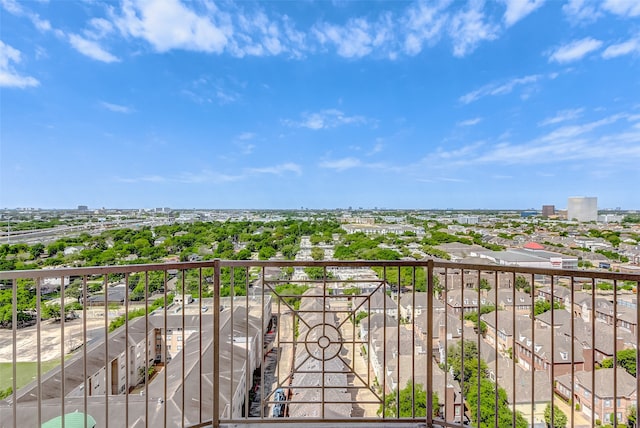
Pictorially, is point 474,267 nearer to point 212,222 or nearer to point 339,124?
point 212,222

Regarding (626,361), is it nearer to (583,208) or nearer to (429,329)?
(429,329)

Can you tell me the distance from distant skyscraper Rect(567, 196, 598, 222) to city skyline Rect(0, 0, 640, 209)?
21.7 inches

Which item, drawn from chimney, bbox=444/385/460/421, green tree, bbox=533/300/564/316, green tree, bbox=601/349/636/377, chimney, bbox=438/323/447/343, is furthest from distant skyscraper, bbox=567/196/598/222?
chimney, bbox=438/323/447/343

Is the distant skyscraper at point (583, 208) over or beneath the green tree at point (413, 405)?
over

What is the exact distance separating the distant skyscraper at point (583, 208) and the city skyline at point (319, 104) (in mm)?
552

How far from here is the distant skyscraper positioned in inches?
494

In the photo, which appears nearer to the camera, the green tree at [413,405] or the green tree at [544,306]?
the green tree at [413,405]

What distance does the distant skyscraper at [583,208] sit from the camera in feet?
41.1

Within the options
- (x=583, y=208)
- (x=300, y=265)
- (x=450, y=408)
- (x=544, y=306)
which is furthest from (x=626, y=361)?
(x=583, y=208)

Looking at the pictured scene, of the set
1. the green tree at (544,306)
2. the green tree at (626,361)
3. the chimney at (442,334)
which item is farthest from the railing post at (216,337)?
the green tree at (626,361)

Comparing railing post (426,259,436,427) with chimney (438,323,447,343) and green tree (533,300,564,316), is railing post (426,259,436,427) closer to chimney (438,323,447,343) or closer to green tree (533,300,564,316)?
chimney (438,323,447,343)

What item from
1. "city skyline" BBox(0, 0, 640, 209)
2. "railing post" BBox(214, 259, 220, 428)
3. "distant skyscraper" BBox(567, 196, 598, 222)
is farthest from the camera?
"distant skyscraper" BBox(567, 196, 598, 222)

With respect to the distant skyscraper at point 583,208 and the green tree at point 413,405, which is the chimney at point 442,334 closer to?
the green tree at point 413,405

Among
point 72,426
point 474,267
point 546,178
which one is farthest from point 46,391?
point 546,178
